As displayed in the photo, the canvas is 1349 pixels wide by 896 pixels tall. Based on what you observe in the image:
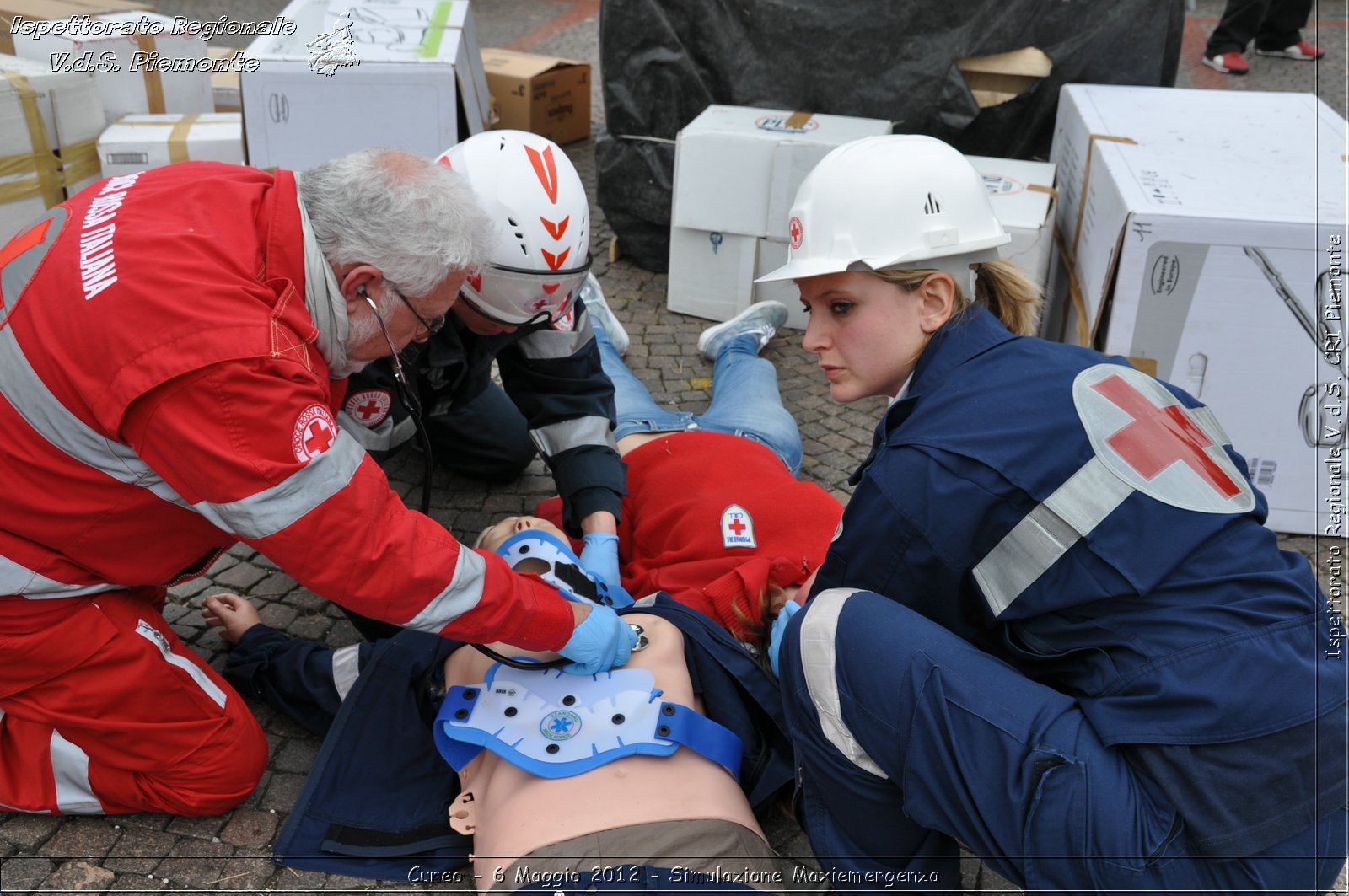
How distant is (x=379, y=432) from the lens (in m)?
3.22

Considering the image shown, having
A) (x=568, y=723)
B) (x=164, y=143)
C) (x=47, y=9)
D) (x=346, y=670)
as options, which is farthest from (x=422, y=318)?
(x=47, y=9)

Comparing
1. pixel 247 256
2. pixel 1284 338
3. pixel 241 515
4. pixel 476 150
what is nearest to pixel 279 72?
pixel 476 150

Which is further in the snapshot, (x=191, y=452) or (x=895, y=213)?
(x=895, y=213)

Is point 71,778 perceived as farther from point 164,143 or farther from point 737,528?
point 164,143

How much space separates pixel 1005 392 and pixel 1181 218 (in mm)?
1972

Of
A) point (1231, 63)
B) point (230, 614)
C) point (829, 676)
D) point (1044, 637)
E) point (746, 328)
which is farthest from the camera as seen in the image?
point (1231, 63)

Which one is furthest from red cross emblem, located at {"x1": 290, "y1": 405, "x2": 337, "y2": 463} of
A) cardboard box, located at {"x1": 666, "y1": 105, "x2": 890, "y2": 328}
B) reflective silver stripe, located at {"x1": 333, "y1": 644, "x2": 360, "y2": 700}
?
cardboard box, located at {"x1": 666, "y1": 105, "x2": 890, "y2": 328}

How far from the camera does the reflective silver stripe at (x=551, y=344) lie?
3189 mm

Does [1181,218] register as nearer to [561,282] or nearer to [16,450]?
[561,282]

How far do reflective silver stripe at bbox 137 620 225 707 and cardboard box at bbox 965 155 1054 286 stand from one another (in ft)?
9.55

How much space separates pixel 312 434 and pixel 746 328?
3.00 metres

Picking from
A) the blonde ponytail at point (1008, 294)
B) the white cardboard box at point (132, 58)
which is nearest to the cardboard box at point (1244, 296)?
the blonde ponytail at point (1008, 294)

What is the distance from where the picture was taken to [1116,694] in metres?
1.88

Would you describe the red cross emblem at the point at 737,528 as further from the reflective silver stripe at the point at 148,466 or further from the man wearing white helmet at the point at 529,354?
the reflective silver stripe at the point at 148,466
